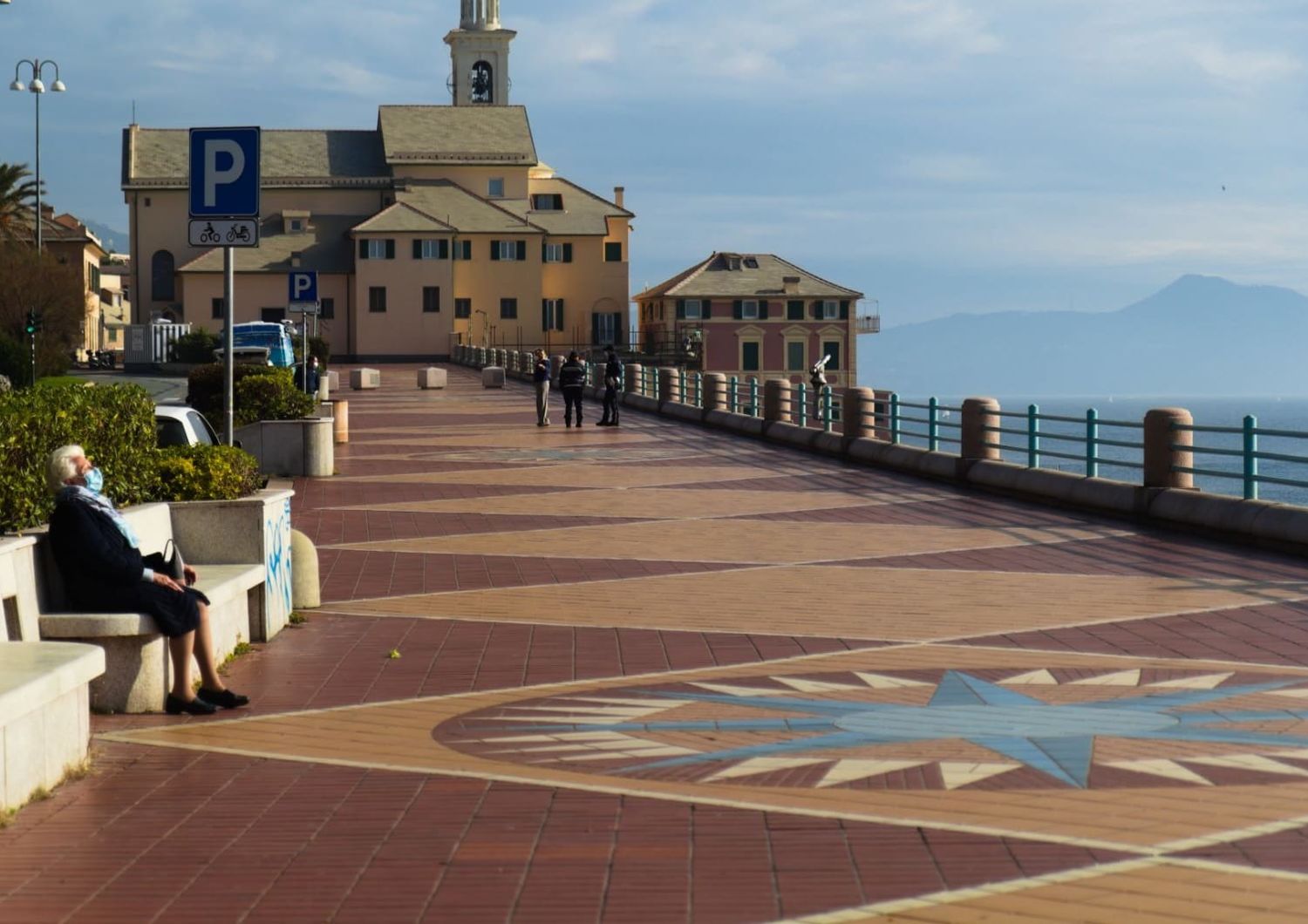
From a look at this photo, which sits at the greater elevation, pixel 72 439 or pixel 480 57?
pixel 480 57

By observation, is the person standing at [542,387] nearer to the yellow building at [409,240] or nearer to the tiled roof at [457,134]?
the yellow building at [409,240]

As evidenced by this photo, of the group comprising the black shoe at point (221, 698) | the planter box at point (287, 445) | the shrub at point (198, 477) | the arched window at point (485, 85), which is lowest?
the black shoe at point (221, 698)

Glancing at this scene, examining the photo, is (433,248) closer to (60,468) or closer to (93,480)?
(93,480)

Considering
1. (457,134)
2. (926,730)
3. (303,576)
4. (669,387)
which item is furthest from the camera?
(457,134)

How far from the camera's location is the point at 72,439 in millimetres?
9617

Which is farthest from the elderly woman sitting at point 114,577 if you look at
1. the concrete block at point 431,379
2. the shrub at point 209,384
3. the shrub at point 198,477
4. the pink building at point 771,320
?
the pink building at point 771,320

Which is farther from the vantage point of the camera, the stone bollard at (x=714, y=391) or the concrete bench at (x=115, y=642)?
the stone bollard at (x=714, y=391)

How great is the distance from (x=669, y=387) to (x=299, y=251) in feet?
199

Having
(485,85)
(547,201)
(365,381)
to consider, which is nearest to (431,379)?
(365,381)

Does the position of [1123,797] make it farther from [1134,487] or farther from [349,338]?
[349,338]

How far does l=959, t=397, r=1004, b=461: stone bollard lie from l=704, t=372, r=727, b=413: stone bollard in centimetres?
1536

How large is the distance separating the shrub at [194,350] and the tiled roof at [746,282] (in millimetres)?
58313

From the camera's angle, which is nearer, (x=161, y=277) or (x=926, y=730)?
(x=926, y=730)

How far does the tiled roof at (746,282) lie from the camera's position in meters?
132
